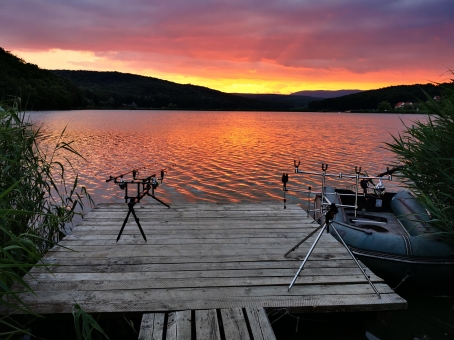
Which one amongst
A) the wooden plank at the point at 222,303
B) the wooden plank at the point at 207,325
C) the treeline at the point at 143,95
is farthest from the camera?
the treeline at the point at 143,95

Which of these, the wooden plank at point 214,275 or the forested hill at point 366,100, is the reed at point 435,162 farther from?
the forested hill at point 366,100

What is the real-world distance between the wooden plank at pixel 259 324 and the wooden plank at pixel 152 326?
81cm

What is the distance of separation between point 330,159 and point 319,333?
57.2 feet

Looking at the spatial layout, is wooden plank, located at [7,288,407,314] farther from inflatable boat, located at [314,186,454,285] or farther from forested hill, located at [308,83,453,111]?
forested hill, located at [308,83,453,111]

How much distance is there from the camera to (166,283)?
13.3ft

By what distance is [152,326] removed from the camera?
3.30 m

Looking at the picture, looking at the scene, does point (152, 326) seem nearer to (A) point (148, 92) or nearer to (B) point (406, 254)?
(B) point (406, 254)

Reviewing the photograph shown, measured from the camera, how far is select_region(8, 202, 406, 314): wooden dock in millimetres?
3680

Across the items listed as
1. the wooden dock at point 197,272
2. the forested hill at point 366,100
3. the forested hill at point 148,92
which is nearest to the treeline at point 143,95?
the forested hill at point 148,92

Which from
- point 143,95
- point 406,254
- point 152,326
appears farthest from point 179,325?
point 143,95

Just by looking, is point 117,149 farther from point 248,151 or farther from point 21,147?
point 21,147

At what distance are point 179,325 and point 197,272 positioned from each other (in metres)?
1.07

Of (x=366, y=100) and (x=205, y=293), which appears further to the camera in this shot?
(x=366, y=100)

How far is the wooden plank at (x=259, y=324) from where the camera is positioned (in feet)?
10.4
